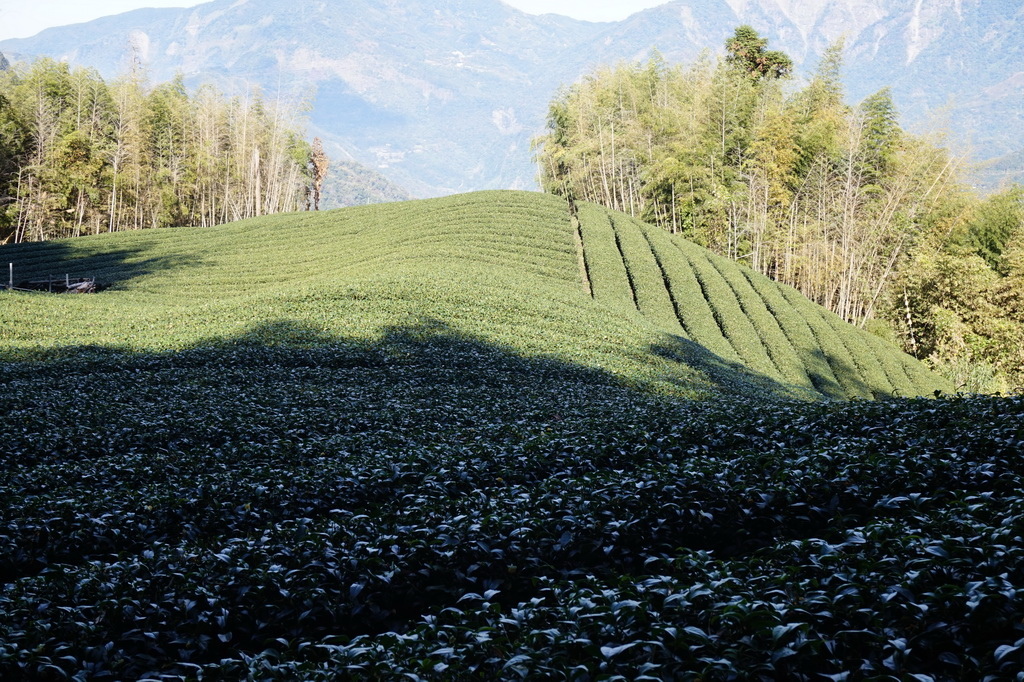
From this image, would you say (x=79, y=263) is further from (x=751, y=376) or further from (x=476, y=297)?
(x=751, y=376)

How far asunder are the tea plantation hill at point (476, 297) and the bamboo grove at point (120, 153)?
7.93 meters

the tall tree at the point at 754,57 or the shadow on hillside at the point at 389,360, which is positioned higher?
the tall tree at the point at 754,57

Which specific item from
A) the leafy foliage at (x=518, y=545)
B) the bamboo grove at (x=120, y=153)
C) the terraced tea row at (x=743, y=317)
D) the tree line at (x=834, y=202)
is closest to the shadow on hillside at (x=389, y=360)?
the leafy foliage at (x=518, y=545)

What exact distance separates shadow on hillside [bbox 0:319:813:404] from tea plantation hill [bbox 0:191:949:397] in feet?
0.70

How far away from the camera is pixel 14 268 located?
120 feet

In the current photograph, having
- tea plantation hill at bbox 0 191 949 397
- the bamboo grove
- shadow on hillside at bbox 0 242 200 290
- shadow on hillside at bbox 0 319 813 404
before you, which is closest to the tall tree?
tea plantation hill at bbox 0 191 949 397

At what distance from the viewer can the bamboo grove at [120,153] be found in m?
46.3

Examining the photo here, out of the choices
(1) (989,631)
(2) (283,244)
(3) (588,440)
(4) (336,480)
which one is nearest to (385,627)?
(4) (336,480)

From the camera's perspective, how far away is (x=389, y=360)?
59.9ft

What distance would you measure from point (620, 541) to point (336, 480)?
3420mm

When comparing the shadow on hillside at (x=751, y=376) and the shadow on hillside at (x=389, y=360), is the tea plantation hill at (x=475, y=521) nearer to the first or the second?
the shadow on hillside at (x=389, y=360)

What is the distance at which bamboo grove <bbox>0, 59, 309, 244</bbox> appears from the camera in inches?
1823

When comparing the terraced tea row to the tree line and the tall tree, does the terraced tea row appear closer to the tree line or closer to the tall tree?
the tree line

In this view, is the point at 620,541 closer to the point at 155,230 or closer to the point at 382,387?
the point at 382,387
